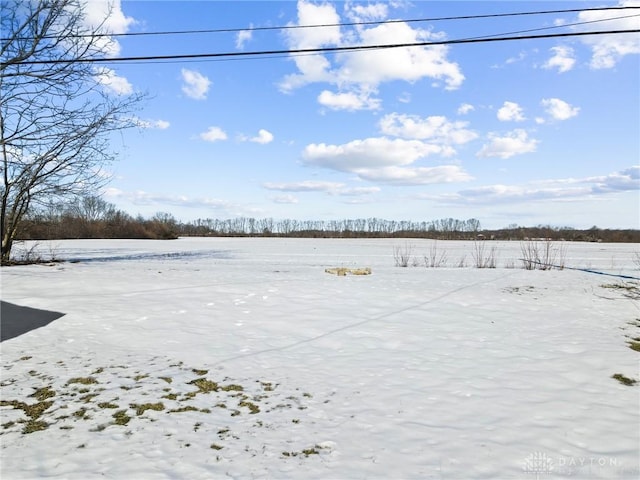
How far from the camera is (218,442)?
343 centimetres

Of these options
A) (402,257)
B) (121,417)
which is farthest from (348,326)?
(402,257)

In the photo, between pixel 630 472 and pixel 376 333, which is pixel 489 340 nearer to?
pixel 376 333

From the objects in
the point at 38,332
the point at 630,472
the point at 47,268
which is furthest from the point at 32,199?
the point at 630,472

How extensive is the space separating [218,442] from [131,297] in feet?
23.2

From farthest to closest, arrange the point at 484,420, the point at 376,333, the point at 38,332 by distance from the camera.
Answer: the point at 376,333 < the point at 38,332 < the point at 484,420

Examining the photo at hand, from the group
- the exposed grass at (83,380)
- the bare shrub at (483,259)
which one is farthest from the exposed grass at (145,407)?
the bare shrub at (483,259)

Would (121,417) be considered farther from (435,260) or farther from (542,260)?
(542,260)

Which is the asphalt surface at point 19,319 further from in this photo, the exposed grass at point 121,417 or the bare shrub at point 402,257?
the bare shrub at point 402,257

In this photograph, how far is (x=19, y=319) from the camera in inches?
290

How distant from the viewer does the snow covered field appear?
317 cm

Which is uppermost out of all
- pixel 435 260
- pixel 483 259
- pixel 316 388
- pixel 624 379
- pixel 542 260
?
Answer: pixel 542 260

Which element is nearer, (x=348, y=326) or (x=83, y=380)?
(x=83, y=380)

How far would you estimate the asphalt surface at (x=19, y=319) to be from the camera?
266 inches

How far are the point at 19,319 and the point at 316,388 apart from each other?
6491mm
